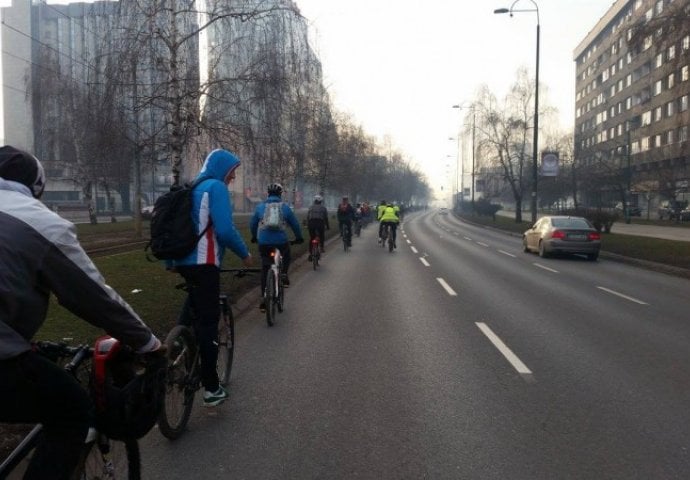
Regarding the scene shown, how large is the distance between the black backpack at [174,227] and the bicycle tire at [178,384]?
1.71 ft

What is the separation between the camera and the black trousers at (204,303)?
421 centimetres

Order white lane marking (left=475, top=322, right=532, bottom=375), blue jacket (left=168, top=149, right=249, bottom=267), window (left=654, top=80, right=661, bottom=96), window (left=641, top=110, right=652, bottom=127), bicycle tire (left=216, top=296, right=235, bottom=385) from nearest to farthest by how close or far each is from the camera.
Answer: blue jacket (left=168, top=149, right=249, bottom=267), bicycle tire (left=216, top=296, right=235, bottom=385), white lane marking (left=475, top=322, right=532, bottom=375), window (left=654, top=80, right=661, bottom=96), window (left=641, top=110, right=652, bottom=127)

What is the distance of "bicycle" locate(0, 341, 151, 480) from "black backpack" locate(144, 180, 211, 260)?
142cm

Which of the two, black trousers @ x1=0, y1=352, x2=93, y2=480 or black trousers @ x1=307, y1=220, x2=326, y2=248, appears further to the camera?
black trousers @ x1=307, y1=220, x2=326, y2=248

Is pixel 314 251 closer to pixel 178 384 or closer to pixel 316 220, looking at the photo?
pixel 316 220

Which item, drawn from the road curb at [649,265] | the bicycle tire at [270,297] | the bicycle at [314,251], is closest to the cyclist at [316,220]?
the bicycle at [314,251]

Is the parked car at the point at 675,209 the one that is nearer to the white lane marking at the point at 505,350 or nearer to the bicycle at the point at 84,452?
the white lane marking at the point at 505,350

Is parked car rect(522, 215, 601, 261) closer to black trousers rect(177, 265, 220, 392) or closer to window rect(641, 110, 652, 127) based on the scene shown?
Answer: black trousers rect(177, 265, 220, 392)

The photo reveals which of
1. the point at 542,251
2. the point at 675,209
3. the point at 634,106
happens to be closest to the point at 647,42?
the point at 542,251

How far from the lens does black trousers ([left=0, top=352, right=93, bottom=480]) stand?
6.48ft


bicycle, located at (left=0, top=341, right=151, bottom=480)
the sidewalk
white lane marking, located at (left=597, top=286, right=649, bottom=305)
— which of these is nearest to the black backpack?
bicycle, located at (left=0, top=341, right=151, bottom=480)

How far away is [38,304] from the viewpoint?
79.8 inches

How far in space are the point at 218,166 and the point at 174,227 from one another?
62 centimetres

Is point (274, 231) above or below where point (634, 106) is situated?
below
